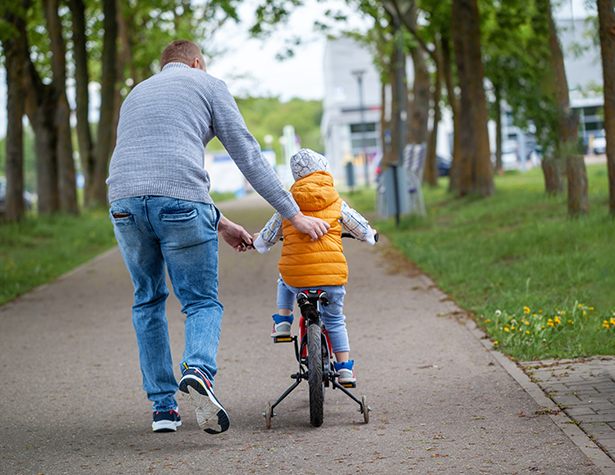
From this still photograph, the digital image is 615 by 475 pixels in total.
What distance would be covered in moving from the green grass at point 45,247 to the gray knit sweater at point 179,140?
5.96 m

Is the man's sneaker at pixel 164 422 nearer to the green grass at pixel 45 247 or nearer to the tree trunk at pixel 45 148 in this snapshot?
the green grass at pixel 45 247

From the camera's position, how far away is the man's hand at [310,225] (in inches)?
152

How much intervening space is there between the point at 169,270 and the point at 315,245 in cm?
78

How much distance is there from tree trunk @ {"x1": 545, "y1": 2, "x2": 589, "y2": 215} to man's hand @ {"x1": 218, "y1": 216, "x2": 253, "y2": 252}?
7.22m

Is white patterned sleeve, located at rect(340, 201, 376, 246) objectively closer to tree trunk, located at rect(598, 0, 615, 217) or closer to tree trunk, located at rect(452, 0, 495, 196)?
tree trunk, located at rect(598, 0, 615, 217)

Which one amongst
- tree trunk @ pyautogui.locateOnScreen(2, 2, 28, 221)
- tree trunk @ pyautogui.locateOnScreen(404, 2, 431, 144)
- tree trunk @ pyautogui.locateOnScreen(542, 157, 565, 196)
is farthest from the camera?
tree trunk @ pyautogui.locateOnScreen(404, 2, 431, 144)

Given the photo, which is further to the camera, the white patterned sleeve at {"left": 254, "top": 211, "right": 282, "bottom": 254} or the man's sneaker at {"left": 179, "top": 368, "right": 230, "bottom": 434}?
the white patterned sleeve at {"left": 254, "top": 211, "right": 282, "bottom": 254}

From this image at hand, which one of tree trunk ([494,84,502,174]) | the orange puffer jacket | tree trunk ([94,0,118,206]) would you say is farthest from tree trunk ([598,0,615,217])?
tree trunk ([494,84,502,174])

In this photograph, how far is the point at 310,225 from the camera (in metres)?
3.88

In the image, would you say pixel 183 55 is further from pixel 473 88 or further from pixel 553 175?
pixel 473 88

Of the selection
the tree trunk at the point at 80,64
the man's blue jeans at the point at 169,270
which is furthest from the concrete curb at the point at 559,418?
the tree trunk at the point at 80,64

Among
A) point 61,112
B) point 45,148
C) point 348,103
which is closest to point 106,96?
point 61,112

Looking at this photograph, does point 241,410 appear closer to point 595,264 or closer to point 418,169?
point 595,264

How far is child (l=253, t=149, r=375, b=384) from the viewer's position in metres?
4.05
